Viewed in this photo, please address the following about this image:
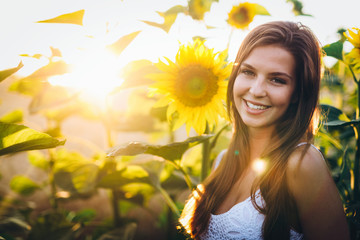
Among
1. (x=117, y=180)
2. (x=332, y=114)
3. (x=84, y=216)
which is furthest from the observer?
(x=84, y=216)

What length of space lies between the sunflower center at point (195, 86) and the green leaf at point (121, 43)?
23cm

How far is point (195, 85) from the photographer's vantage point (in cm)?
98

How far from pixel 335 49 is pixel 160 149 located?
0.65 meters

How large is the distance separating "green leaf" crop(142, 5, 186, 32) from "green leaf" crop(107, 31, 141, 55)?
0.08 meters

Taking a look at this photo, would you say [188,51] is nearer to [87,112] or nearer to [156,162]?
[156,162]

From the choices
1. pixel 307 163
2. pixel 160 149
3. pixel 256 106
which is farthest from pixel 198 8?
pixel 307 163

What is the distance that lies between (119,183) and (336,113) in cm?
84

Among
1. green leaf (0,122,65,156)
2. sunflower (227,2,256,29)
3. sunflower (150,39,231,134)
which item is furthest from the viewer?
sunflower (227,2,256,29)

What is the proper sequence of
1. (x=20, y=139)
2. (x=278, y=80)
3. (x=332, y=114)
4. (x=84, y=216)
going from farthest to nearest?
(x=84, y=216) → (x=332, y=114) → (x=278, y=80) → (x=20, y=139)

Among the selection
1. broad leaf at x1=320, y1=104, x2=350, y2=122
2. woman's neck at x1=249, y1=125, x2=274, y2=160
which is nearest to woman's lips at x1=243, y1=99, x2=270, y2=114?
woman's neck at x1=249, y1=125, x2=274, y2=160

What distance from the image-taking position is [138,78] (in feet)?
2.92

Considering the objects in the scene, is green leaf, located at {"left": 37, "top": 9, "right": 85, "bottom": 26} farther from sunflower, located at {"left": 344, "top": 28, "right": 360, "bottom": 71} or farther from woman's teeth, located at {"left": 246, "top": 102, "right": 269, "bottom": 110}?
sunflower, located at {"left": 344, "top": 28, "right": 360, "bottom": 71}

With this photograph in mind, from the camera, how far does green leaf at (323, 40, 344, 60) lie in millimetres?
866

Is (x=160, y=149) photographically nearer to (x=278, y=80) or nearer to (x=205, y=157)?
(x=205, y=157)
